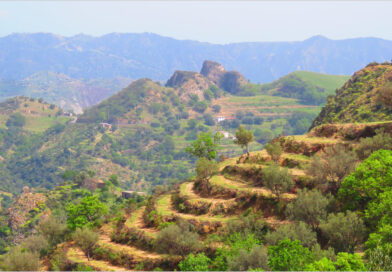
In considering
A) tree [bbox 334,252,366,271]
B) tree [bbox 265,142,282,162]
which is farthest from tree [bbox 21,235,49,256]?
tree [bbox 334,252,366,271]

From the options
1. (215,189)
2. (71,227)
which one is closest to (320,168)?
(215,189)

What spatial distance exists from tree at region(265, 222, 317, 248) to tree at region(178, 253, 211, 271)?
21.6 ft

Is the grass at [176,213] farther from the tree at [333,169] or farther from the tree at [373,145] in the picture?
the tree at [373,145]

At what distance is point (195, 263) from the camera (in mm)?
36750

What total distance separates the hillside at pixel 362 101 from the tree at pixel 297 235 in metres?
48.3

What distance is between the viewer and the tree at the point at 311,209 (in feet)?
120

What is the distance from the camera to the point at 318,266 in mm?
23781

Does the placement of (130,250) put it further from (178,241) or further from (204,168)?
(204,168)

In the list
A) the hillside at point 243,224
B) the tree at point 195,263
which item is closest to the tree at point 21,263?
the hillside at point 243,224

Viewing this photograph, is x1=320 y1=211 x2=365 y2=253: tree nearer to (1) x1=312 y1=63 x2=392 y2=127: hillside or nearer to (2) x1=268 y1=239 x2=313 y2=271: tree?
(2) x1=268 y1=239 x2=313 y2=271: tree

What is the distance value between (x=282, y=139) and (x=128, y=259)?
95.5 ft

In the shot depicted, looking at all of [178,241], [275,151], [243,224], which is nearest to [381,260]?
[243,224]

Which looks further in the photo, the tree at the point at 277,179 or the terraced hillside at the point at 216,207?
the terraced hillside at the point at 216,207

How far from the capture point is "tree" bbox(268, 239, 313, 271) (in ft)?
93.7
